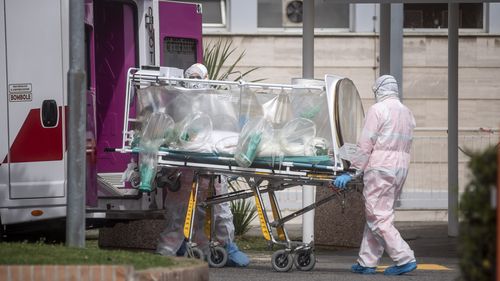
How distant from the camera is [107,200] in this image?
11.4 metres

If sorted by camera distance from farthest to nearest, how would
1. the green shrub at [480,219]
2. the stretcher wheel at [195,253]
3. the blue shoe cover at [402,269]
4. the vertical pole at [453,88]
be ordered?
the vertical pole at [453,88], the blue shoe cover at [402,269], the stretcher wheel at [195,253], the green shrub at [480,219]

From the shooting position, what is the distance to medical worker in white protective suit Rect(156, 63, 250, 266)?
10969 mm

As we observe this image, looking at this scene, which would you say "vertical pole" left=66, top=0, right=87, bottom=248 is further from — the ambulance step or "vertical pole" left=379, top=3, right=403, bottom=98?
"vertical pole" left=379, top=3, right=403, bottom=98

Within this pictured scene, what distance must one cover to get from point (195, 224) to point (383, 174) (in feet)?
5.74

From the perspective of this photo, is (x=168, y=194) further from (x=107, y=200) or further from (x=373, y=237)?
(x=373, y=237)

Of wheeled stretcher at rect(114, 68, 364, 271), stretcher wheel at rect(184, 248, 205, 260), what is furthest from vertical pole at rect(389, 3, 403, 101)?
stretcher wheel at rect(184, 248, 205, 260)

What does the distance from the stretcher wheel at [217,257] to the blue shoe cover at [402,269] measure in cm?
141

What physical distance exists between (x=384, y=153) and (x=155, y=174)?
1914mm

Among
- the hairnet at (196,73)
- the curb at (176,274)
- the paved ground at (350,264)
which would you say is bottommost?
the paved ground at (350,264)

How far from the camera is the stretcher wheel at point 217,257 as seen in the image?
11.0 m

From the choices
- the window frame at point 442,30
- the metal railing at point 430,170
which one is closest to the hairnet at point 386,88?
the metal railing at point 430,170

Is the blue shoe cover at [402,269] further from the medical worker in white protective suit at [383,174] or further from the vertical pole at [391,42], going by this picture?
the vertical pole at [391,42]

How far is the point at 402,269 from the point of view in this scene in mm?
10602

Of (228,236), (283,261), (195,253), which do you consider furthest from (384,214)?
(195,253)
